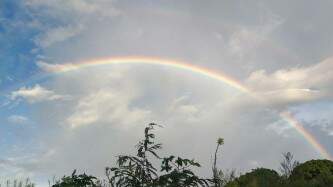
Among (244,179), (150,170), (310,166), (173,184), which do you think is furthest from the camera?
(310,166)

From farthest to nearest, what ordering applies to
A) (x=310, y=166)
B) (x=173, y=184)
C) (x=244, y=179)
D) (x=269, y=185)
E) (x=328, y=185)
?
(x=310, y=166) < (x=244, y=179) < (x=328, y=185) < (x=269, y=185) < (x=173, y=184)

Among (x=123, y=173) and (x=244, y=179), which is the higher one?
(x=244, y=179)

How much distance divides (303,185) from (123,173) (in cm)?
740

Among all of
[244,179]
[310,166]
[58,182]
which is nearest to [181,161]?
[58,182]

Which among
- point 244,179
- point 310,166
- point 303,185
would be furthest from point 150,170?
point 310,166

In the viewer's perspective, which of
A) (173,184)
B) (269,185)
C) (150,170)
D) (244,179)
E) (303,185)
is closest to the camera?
(173,184)

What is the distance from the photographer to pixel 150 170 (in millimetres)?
7160

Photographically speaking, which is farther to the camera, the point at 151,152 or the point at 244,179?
the point at 244,179

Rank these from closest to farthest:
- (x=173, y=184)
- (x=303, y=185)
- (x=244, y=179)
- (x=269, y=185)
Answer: (x=173, y=184) → (x=269, y=185) → (x=303, y=185) → (x=244, y=179)

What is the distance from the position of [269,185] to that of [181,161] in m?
5.63

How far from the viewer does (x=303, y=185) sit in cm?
1251

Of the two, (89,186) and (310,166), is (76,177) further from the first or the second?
(310,166)

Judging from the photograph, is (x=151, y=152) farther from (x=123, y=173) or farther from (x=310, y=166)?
→ (x=310, y=166)

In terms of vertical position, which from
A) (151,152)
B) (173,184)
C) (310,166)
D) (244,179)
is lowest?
(173,184)
